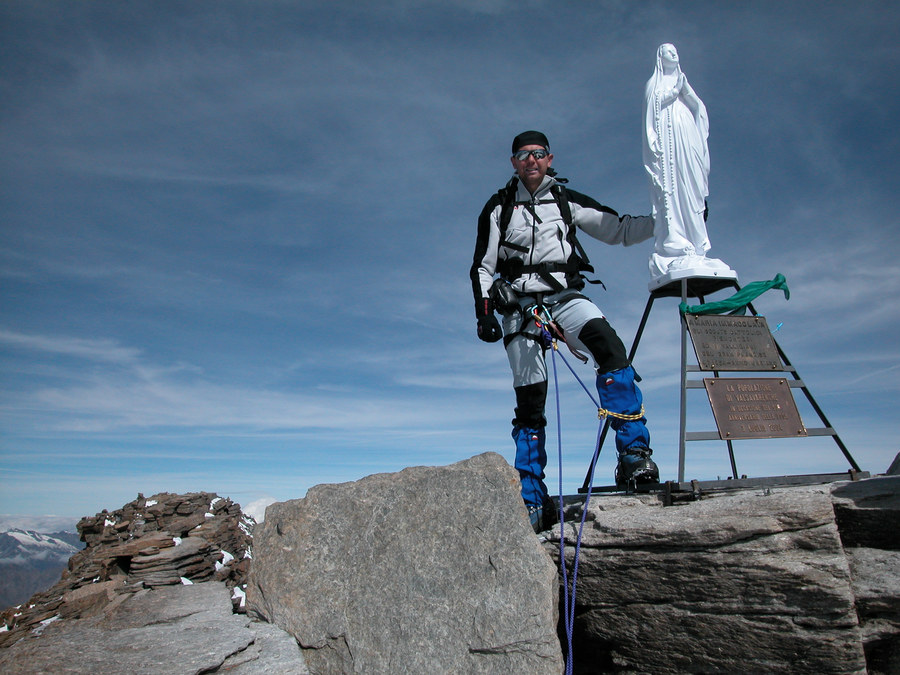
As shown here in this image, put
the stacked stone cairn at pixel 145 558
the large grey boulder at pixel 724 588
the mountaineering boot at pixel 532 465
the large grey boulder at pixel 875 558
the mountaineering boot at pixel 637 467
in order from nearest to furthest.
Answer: the large grey boulder at pixel 724 588 → the large grey boulder at pixel 875 558 → the mountaineering boot at pixel 637 467 → the mountaineering boot at pixel 532 465 → the stacked stone cairn at pixel 145 558

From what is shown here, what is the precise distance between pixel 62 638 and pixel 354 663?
1.88m

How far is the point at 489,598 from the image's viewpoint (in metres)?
4.08

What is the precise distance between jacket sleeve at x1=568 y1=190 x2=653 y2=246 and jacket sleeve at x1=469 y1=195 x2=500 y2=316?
91 centimetres

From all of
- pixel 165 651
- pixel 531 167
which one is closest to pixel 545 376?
pixel 531 167

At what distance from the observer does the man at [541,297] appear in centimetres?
555

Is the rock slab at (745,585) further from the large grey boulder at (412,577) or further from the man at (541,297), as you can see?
the man at (541,297)

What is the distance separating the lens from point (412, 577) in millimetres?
4160

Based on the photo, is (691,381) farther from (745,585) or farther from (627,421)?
(745,585)

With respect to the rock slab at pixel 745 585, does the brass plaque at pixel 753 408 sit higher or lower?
higher

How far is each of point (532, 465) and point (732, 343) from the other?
2558mm

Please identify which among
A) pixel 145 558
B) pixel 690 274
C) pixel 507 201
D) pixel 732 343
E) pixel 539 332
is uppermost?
pixel 507 201

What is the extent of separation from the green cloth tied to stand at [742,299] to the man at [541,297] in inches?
42.2

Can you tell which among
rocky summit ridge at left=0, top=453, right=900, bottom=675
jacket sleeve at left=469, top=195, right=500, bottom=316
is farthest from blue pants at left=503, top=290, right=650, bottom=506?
rocky summit ridge at left=0, top=453, right=900, bottom=675

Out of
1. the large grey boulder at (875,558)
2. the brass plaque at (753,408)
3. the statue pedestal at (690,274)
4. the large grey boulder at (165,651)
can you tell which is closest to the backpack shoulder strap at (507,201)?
the statue pedestal at (690,274)
